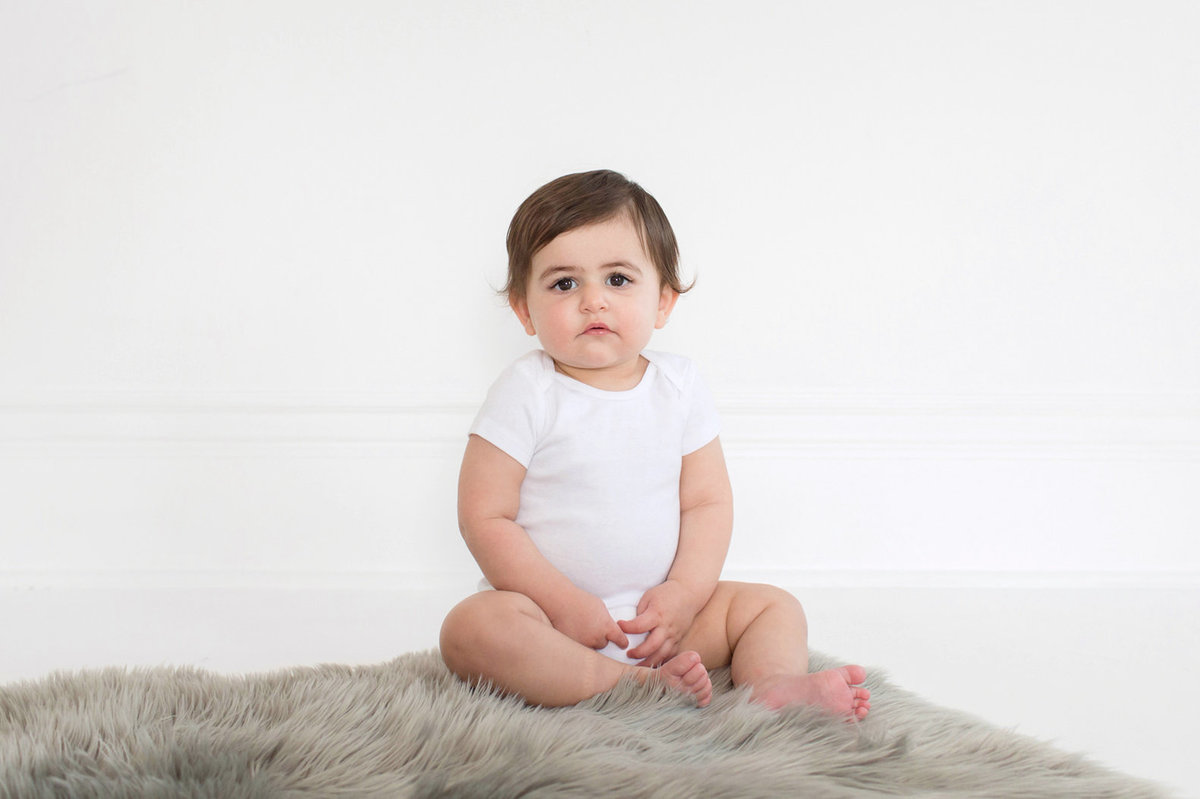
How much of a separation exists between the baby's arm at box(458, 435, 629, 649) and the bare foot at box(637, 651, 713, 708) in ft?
0.25

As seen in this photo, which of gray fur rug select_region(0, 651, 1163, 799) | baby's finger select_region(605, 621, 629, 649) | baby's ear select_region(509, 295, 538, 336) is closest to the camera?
gray fur rug select_region(0, 651, 1163, 799)

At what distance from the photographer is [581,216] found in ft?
3.83

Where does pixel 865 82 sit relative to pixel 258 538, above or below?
above

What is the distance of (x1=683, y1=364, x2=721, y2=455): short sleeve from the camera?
49.4 inches

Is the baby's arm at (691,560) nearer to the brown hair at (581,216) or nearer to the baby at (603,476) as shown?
the baby at (603,476)

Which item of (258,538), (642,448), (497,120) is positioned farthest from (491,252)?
(642,448)

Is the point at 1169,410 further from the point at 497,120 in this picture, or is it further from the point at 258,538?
the point at 258,538

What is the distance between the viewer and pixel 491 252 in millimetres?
1871

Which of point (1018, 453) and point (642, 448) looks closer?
point (642, 448)

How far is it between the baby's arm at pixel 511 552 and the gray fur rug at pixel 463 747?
102 millimetres

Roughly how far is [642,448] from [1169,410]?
124 cm

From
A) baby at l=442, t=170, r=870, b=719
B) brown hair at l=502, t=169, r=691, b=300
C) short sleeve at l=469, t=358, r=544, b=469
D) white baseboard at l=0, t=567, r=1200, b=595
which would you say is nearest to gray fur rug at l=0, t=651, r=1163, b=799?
baby at l=442, t=170, r=870, b=719

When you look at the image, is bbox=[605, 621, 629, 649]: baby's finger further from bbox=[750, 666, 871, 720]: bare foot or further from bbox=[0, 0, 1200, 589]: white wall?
bbox=[0, 0, 1200, 589]: white wall

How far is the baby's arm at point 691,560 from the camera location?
1105 millimetres
